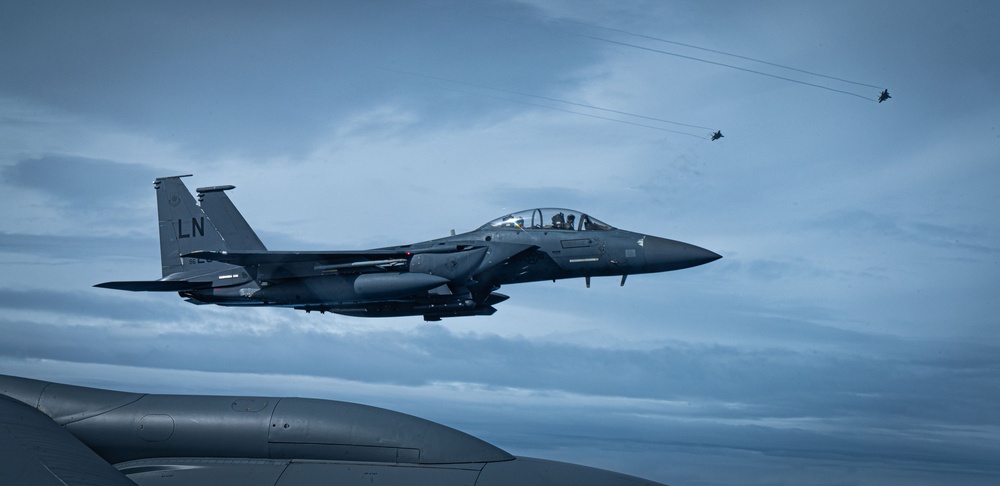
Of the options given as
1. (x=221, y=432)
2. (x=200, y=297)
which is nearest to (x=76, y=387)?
(x=221, y=432)

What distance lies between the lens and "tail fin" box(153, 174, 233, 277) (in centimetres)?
2497

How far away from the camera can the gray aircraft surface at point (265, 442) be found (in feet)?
34.4

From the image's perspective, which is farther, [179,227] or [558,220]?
[179,227]

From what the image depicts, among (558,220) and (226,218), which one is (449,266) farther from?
(226,218)

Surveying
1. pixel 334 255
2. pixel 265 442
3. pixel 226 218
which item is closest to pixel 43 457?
pixel 265 442

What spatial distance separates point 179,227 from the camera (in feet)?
82.9

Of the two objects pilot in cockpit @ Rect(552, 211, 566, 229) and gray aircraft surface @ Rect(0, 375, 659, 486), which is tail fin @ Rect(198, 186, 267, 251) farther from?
gray aircraft surface @ Rect(0, 375, 659, 486)

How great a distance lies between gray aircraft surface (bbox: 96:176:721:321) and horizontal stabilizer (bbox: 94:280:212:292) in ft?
0.09

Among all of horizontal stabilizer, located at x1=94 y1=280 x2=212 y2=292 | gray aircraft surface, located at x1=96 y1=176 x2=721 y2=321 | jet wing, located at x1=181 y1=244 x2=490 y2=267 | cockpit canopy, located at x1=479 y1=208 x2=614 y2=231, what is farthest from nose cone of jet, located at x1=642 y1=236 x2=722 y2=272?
horizontal stabilizer, located at x1=94 y1=280 x2=212 y2=292

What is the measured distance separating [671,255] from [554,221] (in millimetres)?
3116

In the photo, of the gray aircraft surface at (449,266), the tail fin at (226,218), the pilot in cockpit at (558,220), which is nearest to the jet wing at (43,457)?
the gray aircraft surface at (449,266)

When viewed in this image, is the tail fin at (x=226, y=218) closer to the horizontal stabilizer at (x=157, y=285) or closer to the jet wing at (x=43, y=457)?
the horizontal stabilizer at (x=157, y=285)

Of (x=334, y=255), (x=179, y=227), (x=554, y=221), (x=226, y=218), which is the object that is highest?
(x=226, y=218)

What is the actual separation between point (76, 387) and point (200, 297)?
450 inches
